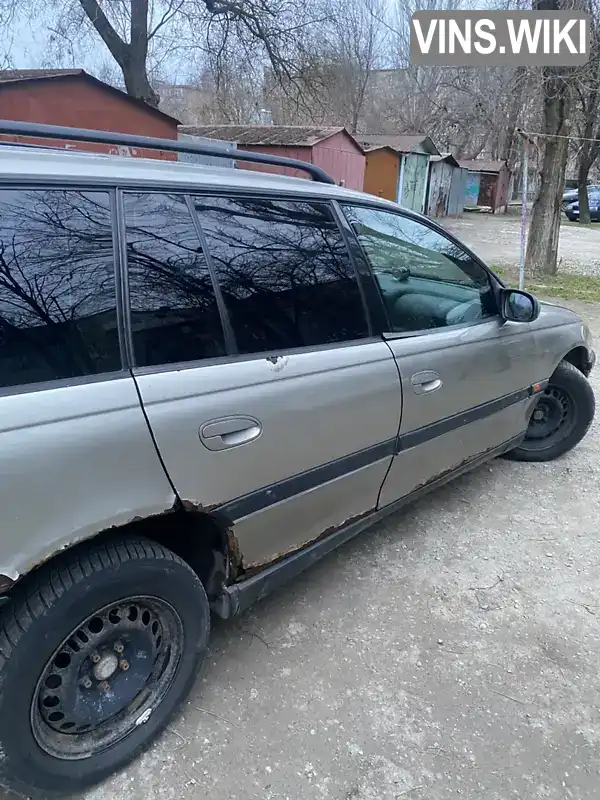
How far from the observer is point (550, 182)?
10.7 metres

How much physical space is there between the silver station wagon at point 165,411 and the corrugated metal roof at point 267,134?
37.9 feet

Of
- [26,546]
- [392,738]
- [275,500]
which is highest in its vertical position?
[26,546]

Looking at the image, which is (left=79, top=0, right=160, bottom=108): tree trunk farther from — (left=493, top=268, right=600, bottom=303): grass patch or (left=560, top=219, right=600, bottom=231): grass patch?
(left=560, top=219, right=600, bottom=231): grass patch

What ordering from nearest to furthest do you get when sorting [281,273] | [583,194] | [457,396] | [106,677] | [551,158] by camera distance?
[106,677] < [281,273] < [457,396] < [551,158] < [583,194]

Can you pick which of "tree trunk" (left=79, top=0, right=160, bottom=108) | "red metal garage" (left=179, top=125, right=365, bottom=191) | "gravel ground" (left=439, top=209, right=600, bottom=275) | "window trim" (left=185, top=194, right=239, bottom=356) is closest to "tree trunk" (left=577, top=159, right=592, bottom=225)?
"gravel ground" (left=439, top=209, right=600, bottom=275)

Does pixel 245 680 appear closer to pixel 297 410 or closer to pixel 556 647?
pixel 297 410

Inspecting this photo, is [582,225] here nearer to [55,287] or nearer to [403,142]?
[403,142]

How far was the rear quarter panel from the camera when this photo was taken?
1.37 metres

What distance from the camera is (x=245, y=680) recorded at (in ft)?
7.20

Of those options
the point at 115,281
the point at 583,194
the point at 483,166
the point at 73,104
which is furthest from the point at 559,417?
the point at 483,166

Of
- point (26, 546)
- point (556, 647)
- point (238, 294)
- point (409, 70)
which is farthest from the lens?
point (409, 70)

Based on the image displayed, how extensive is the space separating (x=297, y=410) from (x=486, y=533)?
5.69 feet

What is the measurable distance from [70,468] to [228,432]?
1.65 feet

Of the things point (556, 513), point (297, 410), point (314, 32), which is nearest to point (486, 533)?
point (556, 513)
